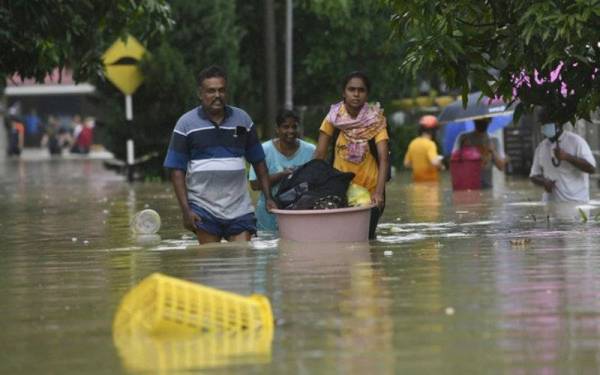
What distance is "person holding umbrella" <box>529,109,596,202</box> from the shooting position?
19.2 m

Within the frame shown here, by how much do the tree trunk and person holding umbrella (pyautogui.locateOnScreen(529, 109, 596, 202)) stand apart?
12649 mm

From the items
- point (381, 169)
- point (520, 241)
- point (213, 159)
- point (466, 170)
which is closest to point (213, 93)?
point (213, 159)

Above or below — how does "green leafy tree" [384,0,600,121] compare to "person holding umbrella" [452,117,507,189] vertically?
above

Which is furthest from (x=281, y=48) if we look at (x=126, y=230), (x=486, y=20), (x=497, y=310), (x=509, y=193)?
(x=497, y=310)

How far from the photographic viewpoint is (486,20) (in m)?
14.9

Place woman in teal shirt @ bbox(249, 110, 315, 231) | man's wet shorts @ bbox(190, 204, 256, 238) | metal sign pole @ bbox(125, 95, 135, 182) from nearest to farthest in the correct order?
man's wet shorts @ bbox(190, 204, 256, 238)
woman in teal shirt @ bbox(249, 110, 315, 231)
metal sign pole @ bbox(125, 95, 135, 182)

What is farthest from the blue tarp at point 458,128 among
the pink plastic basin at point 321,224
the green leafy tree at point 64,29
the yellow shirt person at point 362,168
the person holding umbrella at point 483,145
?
the pink plastic basin at point 321,224

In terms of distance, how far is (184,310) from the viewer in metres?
9.04

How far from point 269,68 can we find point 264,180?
18.7 metres

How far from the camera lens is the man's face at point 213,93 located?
13.0 m

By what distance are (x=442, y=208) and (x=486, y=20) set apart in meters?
6.63

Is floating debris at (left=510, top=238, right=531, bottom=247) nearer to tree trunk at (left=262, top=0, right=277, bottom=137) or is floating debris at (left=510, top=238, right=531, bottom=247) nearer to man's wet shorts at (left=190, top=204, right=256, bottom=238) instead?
man's wet shorts at (left=190, top=204, right=256, bottom=238)

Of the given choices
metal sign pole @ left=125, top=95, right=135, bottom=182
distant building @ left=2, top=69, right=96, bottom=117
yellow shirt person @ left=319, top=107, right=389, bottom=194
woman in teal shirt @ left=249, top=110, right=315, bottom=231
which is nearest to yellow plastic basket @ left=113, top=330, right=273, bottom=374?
yellow shirt person @ left=319, top=107, right=389, bottom=194

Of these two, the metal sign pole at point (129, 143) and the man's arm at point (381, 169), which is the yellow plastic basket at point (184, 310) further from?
the metal sign pole at point (129, 143)
